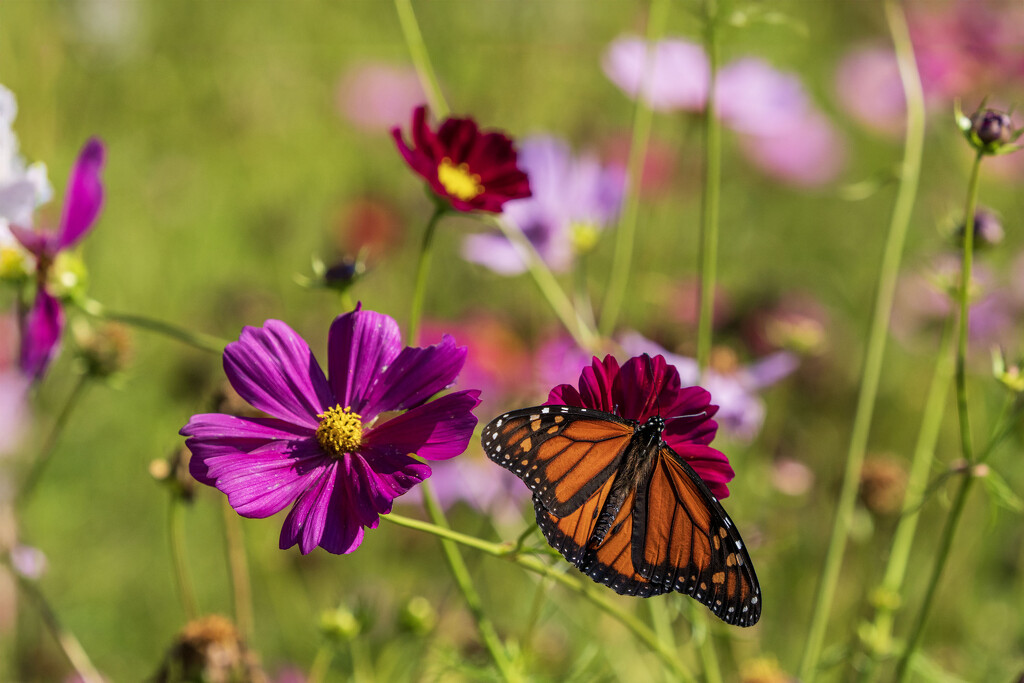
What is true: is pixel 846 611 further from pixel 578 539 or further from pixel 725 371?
pixel 578 539

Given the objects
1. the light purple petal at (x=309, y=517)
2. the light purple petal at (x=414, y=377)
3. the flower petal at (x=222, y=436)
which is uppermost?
the light purple petal at (x=414, y=377)

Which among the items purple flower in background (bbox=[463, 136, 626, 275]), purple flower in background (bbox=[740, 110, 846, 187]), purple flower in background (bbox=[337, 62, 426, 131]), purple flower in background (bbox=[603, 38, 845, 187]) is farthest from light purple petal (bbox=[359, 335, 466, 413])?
purple flower in background (bbox=[740, 110, 846, 187])

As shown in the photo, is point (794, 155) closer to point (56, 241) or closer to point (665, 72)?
point (665, 72)

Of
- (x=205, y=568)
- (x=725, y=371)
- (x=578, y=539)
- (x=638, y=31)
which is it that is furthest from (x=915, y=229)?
(x=578, y=539)

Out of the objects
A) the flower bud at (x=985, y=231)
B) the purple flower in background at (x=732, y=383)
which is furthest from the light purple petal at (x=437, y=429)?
the flower bud at (x=985, y=231)

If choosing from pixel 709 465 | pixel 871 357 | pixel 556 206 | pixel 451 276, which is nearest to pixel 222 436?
pixel 709 465

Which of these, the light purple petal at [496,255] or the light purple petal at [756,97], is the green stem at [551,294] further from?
the light purple petal at [756,97]
